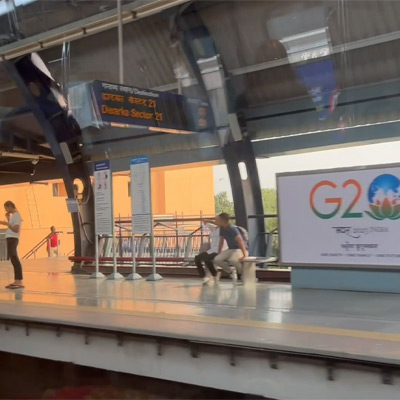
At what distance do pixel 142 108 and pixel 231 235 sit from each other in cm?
248

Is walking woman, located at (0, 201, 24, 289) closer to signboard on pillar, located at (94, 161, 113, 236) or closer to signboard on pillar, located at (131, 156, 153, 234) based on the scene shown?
signboard on pillar, located at (94, 161, 113, 236)

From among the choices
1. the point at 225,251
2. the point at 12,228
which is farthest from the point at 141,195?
the point at 12,228

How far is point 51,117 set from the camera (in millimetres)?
13156

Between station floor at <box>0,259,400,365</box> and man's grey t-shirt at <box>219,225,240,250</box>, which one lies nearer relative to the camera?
station floor at <box>0,259,400,365</box>

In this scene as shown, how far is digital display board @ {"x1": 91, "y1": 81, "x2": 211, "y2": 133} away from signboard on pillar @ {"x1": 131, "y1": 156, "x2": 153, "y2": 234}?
0.69m

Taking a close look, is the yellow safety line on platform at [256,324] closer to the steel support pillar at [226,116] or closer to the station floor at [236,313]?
the station floor at [236,313]

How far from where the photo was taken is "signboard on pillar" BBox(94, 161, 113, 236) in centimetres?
970

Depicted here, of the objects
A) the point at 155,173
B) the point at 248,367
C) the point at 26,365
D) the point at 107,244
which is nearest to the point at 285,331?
the point at 248,367

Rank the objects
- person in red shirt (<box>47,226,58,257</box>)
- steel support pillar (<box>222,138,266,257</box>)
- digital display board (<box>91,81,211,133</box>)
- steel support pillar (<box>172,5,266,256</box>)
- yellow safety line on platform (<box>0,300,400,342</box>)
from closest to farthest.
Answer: yellow safety line on platform (<box>0,300,400,342</box>) < digital display board (<box>91,81,211,133</box>) < steel support pillar (<box>172,5,266,256</box>) < steel support pillar (<box>222,138,266,257</box>) < person in red shirt (<box>47,226,58,257</box>)

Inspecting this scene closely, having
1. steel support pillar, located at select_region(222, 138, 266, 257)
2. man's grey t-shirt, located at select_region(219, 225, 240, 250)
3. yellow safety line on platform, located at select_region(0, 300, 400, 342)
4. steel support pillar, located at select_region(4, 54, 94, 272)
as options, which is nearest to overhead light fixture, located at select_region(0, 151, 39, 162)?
steel support pillar, located at select_region(4, 54, 94, 272)

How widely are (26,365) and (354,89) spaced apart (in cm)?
753

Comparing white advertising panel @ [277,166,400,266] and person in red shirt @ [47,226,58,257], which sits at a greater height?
white advertising panel @ [277,166,400,266]

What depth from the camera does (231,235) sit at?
8234 mm

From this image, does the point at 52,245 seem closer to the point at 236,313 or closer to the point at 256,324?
the point at 236,313
